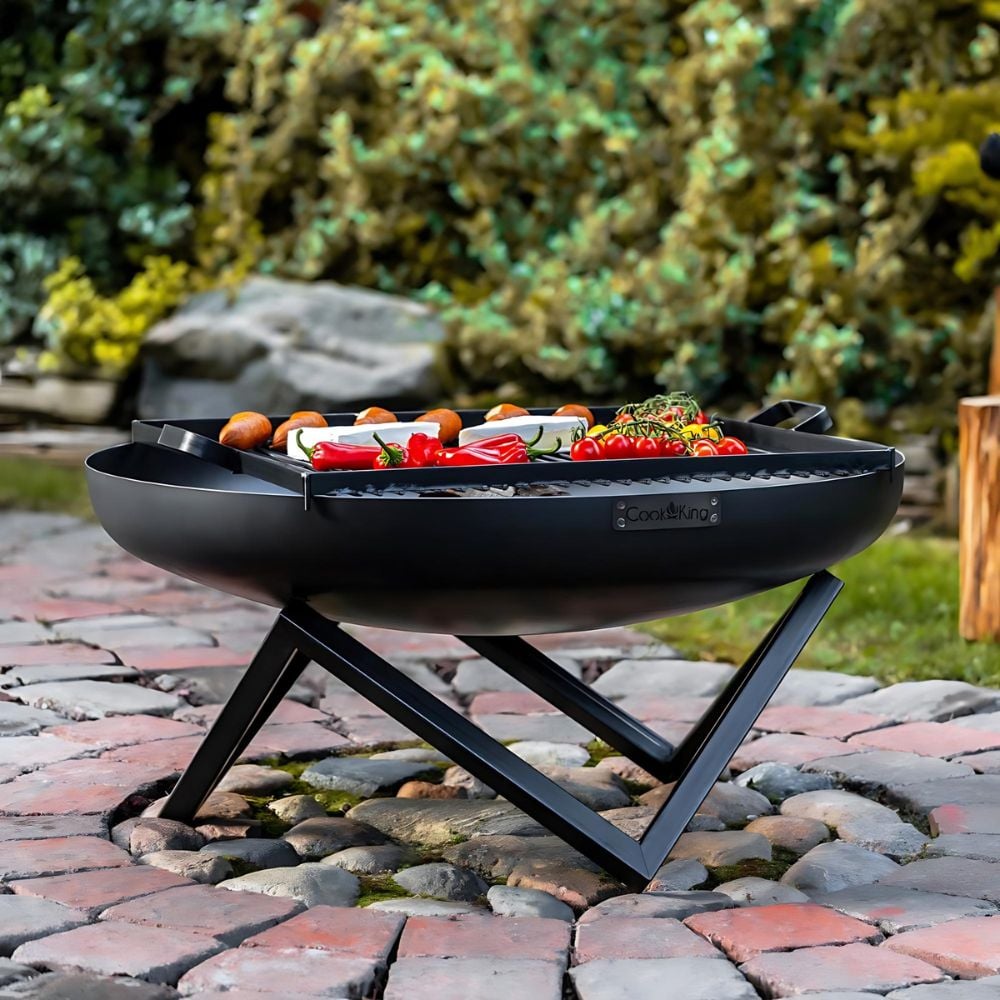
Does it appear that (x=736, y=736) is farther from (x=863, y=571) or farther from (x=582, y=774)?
(x=863, y=571)

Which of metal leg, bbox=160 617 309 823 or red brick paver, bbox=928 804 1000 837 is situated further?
red brick paver, bbox=928 804 1000 837

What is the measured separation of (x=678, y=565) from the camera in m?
2.30

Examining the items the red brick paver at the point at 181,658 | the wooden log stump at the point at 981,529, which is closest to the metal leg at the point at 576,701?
the red brick paver at the point at 181,658

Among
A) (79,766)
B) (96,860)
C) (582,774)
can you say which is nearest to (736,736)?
(582,774)

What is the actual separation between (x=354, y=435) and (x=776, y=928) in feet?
3.23

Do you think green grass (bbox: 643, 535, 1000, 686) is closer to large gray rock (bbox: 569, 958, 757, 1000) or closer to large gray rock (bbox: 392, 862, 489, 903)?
large gray rock (bbox: 392, 862, 489, 903)

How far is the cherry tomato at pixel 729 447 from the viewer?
2.56m

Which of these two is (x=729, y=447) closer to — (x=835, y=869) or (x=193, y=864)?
(x=835, y=869)

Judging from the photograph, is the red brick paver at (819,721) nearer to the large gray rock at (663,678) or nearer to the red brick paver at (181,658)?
the large gray rock at (663,678)

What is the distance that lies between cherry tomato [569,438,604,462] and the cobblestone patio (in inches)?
25.6

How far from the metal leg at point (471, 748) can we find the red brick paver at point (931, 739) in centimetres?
97

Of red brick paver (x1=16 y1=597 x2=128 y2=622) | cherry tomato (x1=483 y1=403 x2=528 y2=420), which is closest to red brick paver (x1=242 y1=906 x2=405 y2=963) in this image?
cherry tomato (x1=483 y1=403 x2=528 y2=420)

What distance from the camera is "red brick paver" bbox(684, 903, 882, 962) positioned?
2.17m

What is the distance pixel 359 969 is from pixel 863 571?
3160 millimetres
